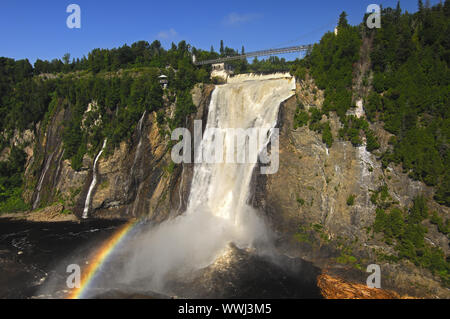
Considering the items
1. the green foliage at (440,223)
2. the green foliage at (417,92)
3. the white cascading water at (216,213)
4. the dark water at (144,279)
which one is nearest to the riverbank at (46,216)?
the dark water at (144,279)

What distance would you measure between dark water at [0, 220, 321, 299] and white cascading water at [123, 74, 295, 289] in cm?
169

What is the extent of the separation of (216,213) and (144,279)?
38.4 feet

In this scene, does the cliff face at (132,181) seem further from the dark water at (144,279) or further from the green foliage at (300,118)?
the green foliage at (300,118)

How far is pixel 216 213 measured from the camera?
107ft

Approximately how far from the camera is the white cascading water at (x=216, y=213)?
2534cm

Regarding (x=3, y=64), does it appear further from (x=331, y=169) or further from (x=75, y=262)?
(x=331, y=169)

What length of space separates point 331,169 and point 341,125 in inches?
174

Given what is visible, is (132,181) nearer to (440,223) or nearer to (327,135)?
(327,135)

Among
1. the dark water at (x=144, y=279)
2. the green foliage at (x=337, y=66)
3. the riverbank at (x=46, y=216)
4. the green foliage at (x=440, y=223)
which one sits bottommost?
the dark water at (x=144, y=279)

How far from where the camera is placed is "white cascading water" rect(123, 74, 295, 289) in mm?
25344

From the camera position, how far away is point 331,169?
91.2 feet

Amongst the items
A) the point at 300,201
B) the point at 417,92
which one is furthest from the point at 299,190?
the point at 417,92

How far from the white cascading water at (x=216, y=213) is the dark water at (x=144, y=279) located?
169 centimetres
